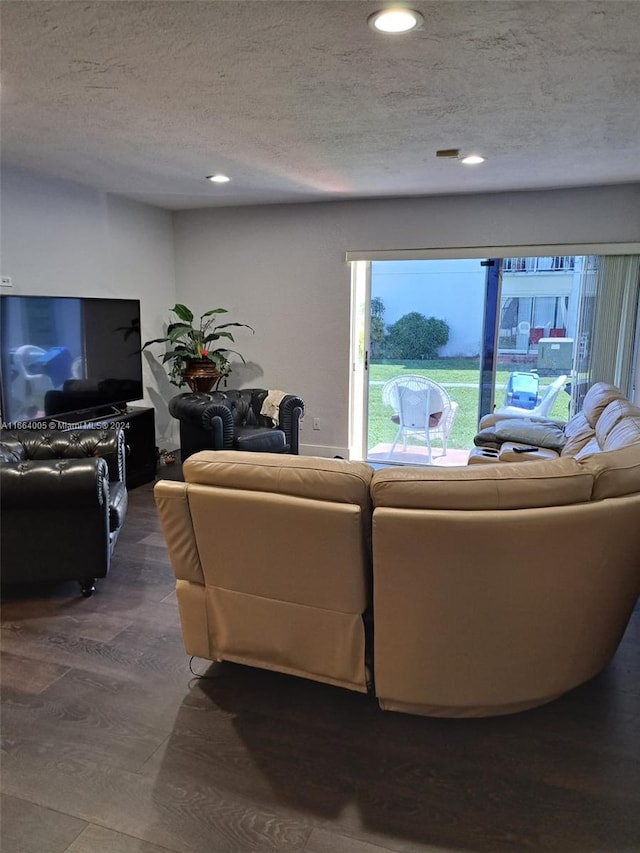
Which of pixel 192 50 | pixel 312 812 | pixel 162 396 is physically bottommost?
pixel 312 812

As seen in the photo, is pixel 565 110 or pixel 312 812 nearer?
pixel 312 812

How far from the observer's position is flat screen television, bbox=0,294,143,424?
13.3 feet

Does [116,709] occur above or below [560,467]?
below

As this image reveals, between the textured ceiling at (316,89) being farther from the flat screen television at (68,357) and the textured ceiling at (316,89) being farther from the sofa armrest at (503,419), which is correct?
the sofa armrest at (503,419)

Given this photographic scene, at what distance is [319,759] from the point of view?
1.92 meters

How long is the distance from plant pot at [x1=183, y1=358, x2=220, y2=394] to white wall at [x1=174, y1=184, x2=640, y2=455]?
58cm

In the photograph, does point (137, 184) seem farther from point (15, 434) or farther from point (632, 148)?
point (632, 148)

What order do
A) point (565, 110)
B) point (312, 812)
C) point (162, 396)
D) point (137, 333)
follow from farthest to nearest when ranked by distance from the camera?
point (162, 396) < point (137, 333) < point (565, 110) < point (312, 812)

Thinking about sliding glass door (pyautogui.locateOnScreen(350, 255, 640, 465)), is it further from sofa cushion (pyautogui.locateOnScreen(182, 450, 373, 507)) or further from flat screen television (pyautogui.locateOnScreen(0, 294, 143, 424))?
sofa cushion (pyautogui.locateOnScreen(182, 450, 373, 507))

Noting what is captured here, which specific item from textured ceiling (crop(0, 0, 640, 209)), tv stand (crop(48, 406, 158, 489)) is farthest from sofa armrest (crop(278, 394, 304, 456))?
textured ceiling (crop(0, 0, 640, 209))

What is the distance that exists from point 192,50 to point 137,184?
277cm

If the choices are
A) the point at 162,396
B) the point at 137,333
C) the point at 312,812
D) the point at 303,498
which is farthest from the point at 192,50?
the point at 162,396

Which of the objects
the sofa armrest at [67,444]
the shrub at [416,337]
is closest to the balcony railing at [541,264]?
the shrub at [416,337]

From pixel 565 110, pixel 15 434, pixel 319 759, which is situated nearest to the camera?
pixel 319 759
